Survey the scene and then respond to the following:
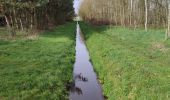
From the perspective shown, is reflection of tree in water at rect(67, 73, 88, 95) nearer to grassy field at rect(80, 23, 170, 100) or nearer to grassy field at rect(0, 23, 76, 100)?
grassy field at rect(0, 23, 76, 100)

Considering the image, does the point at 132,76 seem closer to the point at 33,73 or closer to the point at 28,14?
the point at 33,73

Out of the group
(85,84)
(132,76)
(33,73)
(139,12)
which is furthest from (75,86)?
(139,12)

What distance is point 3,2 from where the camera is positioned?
37.8 meters

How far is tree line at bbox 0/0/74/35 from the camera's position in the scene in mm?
39188

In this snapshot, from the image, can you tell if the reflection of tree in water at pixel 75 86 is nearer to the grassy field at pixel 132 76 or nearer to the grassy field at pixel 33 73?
the grassy field at pixel 33 73

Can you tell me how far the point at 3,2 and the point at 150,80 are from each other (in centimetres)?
2779

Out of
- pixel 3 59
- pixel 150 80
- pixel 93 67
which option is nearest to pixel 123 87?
pixel 150 80

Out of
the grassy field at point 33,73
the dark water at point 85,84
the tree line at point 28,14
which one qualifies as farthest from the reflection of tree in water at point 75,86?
the tree line at point 28,14

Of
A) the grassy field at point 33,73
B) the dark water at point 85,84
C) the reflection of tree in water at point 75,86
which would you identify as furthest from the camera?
the reflection of tree in water at point 75,86

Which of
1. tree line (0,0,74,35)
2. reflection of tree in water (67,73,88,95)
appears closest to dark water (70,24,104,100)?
reflection of tree in water (67,73,88,95)

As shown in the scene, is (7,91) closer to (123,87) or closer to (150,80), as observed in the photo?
(123,87)

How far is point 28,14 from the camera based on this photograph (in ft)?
172

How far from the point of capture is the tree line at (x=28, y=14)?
39.2 metres

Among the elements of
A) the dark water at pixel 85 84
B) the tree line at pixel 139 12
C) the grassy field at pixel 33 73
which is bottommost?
the dark water at pixel 85 84
